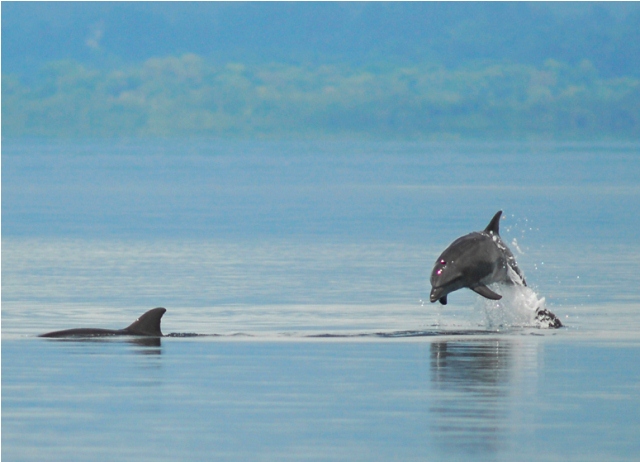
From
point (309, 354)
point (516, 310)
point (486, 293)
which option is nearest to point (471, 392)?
point (309, 354)

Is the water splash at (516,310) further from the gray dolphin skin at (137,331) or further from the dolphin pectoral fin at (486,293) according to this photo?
the gray dolphin skin at (137,331)

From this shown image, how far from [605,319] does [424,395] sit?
712 centimetres

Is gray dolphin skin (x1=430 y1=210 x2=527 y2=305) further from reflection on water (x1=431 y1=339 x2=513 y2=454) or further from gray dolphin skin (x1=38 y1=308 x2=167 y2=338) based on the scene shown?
gray dolphin skin (x1=38 y1=308 x2=167 y2=338)

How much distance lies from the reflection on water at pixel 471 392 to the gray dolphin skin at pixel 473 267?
3.63 ft

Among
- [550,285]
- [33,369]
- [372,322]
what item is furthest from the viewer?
[550,285]

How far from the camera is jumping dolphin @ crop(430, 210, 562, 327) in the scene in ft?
66.8

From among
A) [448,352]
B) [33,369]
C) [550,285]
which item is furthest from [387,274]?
[33,369]

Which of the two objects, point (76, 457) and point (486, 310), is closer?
point (76, 457)

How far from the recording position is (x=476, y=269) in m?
20.6

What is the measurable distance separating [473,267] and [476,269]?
0.07 metres

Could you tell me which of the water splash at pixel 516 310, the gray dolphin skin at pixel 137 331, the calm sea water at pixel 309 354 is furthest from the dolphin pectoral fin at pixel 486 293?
the gray dolphin skin at pixel 137 331

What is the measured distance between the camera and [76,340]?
19172mm

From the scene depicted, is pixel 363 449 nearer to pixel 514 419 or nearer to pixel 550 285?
pixel 514 419

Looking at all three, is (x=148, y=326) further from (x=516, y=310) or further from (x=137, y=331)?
(x=516, y=310)
